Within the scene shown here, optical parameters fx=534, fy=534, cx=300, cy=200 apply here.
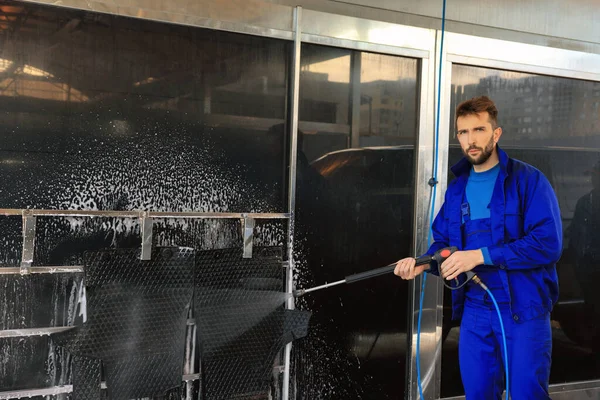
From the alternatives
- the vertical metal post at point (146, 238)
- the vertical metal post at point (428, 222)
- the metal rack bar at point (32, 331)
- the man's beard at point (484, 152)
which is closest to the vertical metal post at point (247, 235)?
the vertical metal post at point (146, 238)

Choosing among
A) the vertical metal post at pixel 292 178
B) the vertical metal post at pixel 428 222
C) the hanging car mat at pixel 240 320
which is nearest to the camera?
the hanging car mat at pixel 240 320

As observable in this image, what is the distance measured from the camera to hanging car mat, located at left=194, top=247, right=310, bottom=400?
7.13ft

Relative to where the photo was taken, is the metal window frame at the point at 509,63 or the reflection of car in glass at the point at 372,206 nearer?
the reflection of car in glass at the point at 372,206

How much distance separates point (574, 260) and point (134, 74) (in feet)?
8.04

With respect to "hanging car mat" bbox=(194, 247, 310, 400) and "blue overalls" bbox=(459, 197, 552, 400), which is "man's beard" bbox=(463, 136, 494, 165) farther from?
"hanging car mat" bbox=(194, 247, 310, 400)

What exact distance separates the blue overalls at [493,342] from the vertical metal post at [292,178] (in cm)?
72

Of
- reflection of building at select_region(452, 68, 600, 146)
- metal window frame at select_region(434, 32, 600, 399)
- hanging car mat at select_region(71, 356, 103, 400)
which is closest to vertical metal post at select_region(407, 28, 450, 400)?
metal window frame at select_region(434, 32, 600, 399)

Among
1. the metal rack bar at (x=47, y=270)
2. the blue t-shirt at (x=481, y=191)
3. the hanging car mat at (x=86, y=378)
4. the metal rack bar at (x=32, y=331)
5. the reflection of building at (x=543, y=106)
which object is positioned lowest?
the hanging car mat at (x=86, y=378)

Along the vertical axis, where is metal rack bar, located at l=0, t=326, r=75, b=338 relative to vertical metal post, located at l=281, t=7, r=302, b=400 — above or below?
below

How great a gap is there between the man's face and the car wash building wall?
452 millimetres

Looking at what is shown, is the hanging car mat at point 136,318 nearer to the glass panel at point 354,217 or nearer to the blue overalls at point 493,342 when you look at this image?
the glass panel at point 354,217

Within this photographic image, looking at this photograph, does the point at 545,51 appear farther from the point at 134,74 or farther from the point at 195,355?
the point at 195,355

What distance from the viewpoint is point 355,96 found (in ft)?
8.11

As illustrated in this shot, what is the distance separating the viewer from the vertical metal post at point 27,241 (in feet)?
6.33
